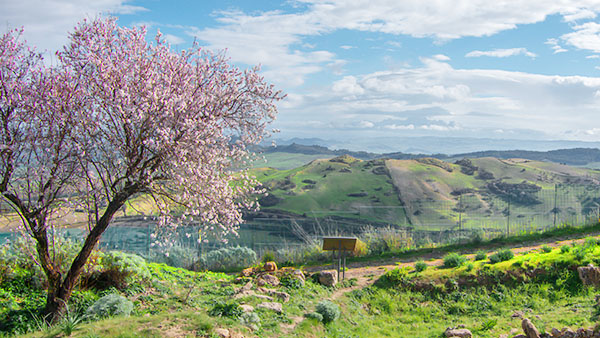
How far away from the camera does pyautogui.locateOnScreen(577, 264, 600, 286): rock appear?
11.5 m

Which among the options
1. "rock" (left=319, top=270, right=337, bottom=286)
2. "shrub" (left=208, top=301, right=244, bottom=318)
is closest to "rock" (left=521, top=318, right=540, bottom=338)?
"shrub" (left=208, top=301, right=244, bottom=318)

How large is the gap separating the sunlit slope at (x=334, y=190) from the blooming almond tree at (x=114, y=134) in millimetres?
29507

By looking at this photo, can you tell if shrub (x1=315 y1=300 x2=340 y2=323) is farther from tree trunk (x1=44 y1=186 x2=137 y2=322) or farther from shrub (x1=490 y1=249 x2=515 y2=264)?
shrub (x1=490 y1=249 x2=515 y2=264)

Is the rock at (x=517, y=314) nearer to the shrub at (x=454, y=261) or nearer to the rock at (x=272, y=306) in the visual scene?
the shrub at (x=454, y=261)

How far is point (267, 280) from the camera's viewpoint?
11.4 m

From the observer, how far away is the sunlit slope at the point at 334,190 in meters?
44.4

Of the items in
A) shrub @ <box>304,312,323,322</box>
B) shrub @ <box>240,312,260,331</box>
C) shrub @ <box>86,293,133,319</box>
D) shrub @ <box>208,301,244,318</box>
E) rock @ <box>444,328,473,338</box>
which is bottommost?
rock @ <box>444,328,473,338</box>

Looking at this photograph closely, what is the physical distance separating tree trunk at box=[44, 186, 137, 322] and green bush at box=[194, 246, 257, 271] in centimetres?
960

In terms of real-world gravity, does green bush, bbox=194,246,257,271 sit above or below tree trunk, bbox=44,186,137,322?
below

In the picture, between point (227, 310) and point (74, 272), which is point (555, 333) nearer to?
point (227, 310)

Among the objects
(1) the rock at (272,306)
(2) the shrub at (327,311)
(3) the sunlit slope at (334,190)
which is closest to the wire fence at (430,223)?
(3) the sunlit slope at (334,190)

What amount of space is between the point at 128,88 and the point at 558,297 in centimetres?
1046

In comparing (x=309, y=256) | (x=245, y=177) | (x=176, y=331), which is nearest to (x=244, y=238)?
(x=309, y=256)

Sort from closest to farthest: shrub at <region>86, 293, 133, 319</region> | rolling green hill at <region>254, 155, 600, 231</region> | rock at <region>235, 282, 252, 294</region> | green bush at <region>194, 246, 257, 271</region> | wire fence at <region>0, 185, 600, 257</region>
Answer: shrub at <region>86, 293, 133, 319</region>, rock at <region>235, 282, 252, 294</region>, green bush at <region>194, 246, 257, 271</region>, wire fence at <region>0, 185, 600, 257</region>, rolling green hill at <region>254, 155, 600, 231</region>
